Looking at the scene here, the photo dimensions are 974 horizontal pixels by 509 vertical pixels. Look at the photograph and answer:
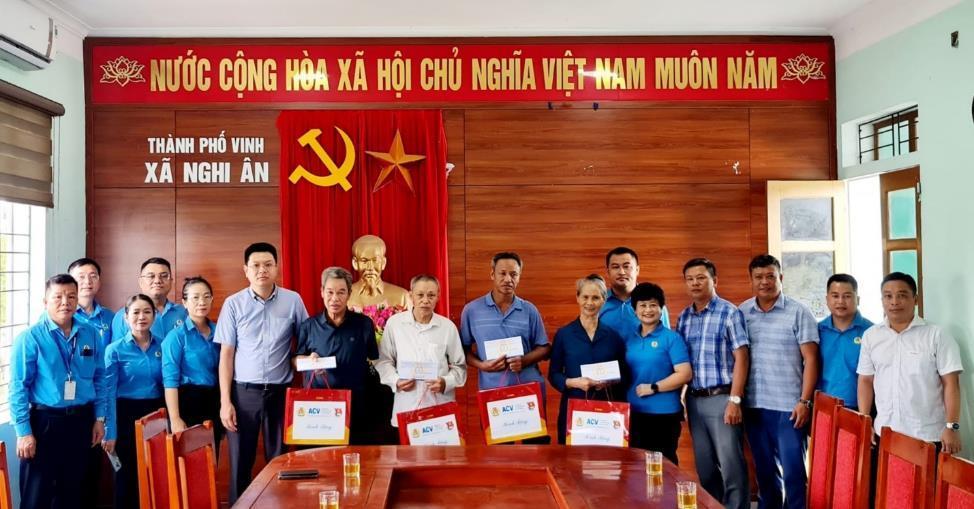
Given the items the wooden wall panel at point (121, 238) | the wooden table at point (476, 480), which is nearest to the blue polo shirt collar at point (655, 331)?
the wooden table at point (476, 480)

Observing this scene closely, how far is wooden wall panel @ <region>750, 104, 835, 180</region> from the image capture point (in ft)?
17.3

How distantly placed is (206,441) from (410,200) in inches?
110

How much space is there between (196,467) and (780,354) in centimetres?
300

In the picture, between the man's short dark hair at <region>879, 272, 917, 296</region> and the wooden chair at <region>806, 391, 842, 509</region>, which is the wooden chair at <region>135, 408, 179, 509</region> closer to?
the wooden chair at <region>806, 391, 842, 509</region>

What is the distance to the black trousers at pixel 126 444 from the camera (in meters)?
3.97

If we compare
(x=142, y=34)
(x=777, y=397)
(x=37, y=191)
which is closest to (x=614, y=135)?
(x=777, y=397)

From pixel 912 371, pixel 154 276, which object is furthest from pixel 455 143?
pixel 912 371

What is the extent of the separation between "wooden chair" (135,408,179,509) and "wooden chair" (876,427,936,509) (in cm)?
238

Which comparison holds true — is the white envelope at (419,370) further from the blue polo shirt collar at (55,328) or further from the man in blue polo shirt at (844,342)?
the man in blue polo shirt at (844,342)

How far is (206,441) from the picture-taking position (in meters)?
2.63

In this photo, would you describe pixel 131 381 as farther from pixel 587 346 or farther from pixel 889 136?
pixel 889 136

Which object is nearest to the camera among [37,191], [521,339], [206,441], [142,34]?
[206,441]

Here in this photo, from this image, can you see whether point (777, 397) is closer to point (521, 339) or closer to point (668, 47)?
point (521, 339)

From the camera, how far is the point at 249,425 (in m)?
3.92
